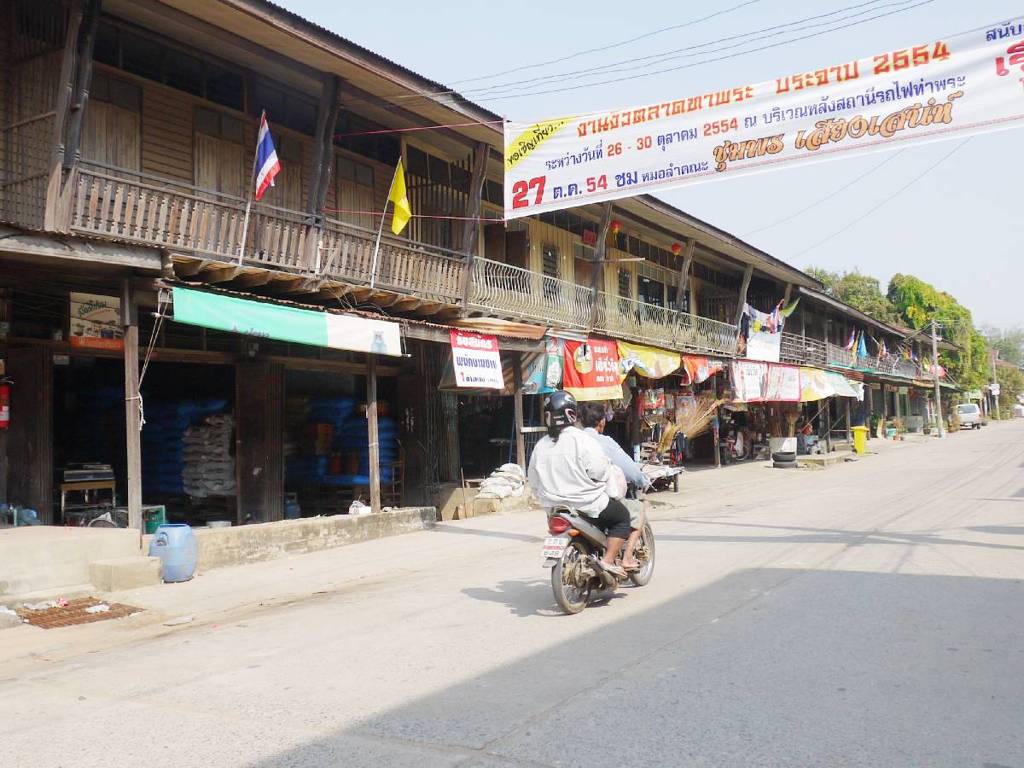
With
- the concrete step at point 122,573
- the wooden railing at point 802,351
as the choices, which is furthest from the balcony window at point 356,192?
the wooden railing at point 802,351

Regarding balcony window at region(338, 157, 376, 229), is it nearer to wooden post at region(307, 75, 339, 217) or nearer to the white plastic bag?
wooden post at region(307, 75, 339, 217)

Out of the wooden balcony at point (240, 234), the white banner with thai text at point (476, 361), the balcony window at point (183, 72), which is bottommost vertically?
the white banner with thai text at point (476, 361)

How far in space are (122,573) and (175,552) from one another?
2.16 ft

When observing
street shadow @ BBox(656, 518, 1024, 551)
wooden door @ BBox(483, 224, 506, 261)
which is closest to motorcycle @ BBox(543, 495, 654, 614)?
street shadow @ BBox(656, 518, 1024, 551)

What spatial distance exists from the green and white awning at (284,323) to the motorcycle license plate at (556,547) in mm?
5041

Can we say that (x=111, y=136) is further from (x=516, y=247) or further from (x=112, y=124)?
(x=516, y=247)

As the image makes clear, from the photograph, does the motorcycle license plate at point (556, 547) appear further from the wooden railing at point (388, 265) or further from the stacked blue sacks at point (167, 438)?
the stacked blue sacks at point (167, 438)

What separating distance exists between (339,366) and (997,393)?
304ft

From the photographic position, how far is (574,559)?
271 inches

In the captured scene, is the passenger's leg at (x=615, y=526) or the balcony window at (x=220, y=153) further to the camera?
the balcony window at (x=220, y=153)

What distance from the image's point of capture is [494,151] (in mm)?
16141

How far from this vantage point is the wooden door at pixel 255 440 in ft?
44.5

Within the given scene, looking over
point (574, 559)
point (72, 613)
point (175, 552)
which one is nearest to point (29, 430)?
point (175, 552)

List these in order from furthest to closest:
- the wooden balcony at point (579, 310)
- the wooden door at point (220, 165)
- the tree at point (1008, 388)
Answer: the tree at point (1008, 388) < the wooden balcony at point (579, 310) < the wooden door at point (220, 165)
